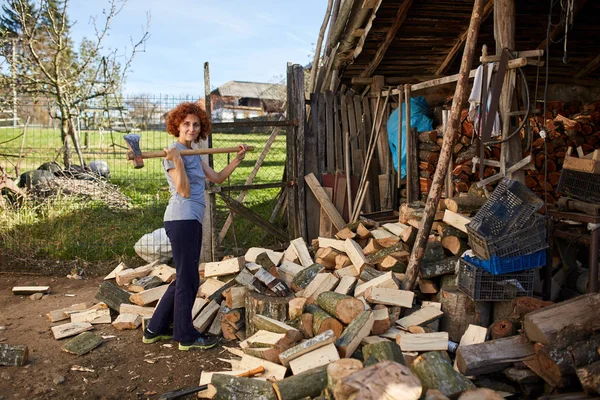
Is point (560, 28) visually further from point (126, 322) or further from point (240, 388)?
point (126, 322)

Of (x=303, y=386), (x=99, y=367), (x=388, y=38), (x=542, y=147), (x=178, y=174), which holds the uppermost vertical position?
(x=388, y=38)

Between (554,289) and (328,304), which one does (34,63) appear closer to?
(328,304)

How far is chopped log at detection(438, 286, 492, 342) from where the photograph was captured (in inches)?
174

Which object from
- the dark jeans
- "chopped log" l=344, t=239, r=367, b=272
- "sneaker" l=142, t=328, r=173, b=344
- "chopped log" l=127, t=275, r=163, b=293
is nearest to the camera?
the dark jeans

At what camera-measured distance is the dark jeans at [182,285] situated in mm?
4477

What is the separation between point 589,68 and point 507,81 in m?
3.76

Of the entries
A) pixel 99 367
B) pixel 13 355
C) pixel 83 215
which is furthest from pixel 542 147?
pixel 83 215

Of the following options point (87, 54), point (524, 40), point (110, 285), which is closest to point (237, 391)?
point (110, 285)

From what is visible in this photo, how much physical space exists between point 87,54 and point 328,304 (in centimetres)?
962

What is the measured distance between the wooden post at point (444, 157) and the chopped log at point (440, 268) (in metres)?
0.17

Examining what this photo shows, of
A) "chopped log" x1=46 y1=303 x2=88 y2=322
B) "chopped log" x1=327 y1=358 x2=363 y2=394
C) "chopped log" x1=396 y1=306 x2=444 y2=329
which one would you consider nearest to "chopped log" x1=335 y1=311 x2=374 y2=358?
"chopped log" x1=396 y1=306 x2=444 y2=329

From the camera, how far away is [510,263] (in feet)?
13.8

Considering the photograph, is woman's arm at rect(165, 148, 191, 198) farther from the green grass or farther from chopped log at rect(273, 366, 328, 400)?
the green grass

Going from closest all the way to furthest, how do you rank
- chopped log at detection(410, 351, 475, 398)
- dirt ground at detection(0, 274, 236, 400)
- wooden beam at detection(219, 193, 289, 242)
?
chopped log at detection(410, 351, 475, 398)
dirt ground at detection(0, 274, 236, 400)
wooden beam at detection(219, 193, 289, 242)
